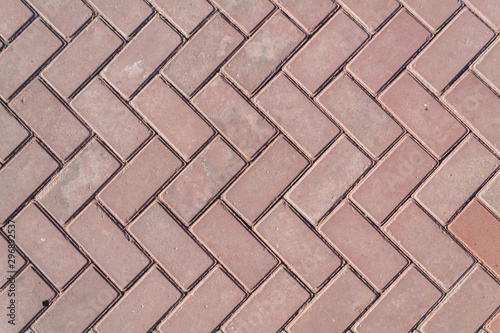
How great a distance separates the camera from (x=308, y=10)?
2.14 m

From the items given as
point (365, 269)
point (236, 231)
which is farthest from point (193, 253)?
point (365, 269)

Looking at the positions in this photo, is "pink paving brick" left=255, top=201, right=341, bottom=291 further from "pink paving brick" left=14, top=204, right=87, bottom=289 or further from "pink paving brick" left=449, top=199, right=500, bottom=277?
"pink paving brick" left=14, top=204, right=87, bottom=289

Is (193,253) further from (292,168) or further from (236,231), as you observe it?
(292,168)

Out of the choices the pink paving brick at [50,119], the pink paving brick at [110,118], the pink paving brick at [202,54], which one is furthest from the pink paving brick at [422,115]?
the pink paving brick at [50,119]

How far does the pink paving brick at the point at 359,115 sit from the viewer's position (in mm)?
2102

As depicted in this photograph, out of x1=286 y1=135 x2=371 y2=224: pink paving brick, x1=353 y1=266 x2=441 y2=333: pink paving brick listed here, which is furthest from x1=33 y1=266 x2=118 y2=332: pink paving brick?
x1=353 y1=266 x2=441 y2=333: pink paving brick

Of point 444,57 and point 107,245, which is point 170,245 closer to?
point 107,245

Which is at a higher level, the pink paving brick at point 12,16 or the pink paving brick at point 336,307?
the pink paving brick at point 12,16

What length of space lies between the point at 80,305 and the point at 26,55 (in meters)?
1.42

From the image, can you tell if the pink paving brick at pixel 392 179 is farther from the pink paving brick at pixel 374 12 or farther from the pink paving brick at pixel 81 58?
the pink paving brick at pixel 81 58

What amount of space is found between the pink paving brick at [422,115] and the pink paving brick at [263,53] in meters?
0.60

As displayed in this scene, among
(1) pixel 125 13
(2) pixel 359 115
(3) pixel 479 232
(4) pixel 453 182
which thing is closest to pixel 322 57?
(2) pixel 359 115

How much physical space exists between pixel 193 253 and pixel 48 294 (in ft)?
2.72

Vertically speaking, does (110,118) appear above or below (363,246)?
above
